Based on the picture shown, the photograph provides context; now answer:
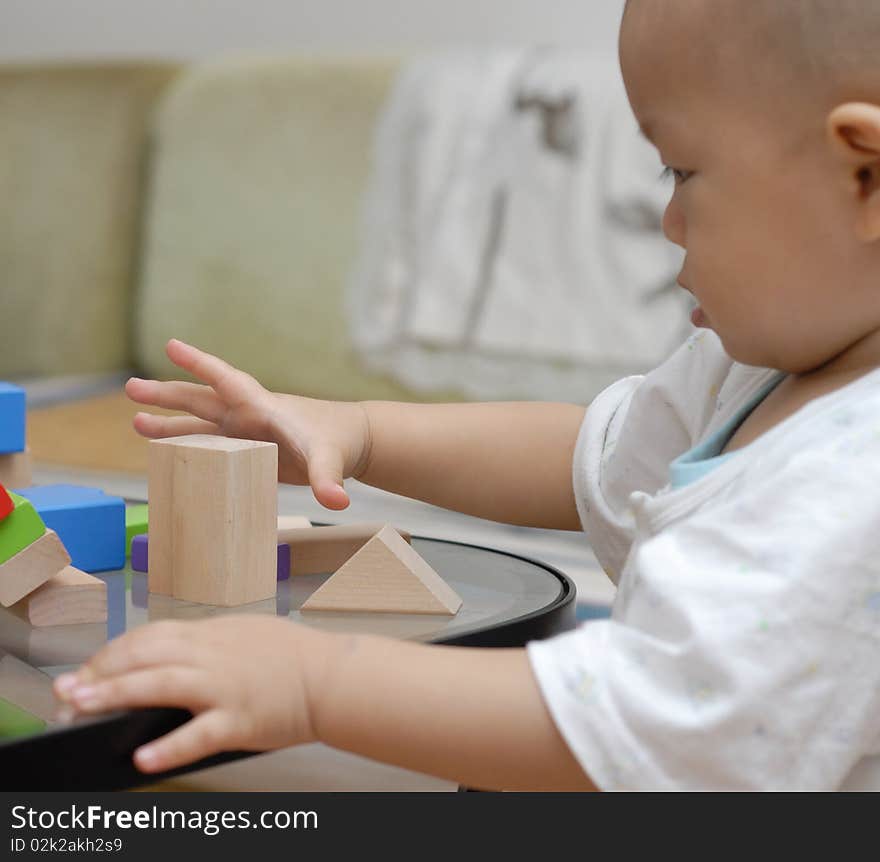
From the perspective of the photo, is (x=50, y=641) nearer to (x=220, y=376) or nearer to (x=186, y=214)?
(x=220, y=376)

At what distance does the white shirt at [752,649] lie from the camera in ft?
1.52

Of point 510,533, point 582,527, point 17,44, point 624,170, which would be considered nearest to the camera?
point 582,527

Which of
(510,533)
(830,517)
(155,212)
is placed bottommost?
(510,533)

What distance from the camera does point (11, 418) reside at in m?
0.70

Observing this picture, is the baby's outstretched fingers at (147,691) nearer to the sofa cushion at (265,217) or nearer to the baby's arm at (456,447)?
the baby's arm at (456,447)

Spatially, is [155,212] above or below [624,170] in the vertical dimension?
below

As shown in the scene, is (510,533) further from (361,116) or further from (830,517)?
(830,517)

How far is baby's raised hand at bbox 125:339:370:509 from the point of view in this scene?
2.29 feet

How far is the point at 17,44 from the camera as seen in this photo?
247 centimetres

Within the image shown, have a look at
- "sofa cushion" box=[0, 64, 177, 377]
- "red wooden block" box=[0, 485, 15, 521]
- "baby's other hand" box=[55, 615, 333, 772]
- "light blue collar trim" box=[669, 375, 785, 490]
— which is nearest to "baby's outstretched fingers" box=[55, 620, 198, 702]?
"baby's other hand" box=[55, 615, 333, 772]

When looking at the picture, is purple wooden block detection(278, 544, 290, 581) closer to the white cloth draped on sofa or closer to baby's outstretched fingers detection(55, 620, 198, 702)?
baby's outstretched fingers detection(55, 620, 198, 702)

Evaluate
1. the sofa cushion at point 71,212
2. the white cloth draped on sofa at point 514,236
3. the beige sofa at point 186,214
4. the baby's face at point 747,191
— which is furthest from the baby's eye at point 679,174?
the sofa cushion at point 71,212
